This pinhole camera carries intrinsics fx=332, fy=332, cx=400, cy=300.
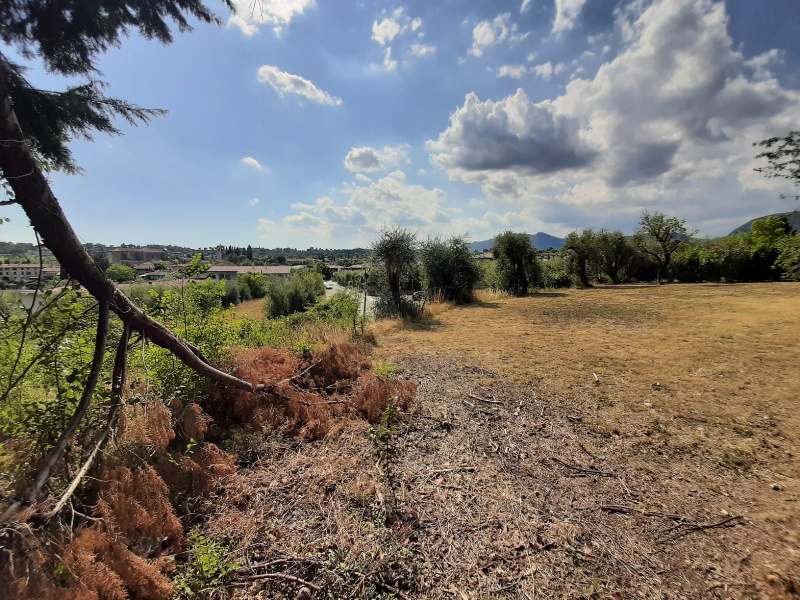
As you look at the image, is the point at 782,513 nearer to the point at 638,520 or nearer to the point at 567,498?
the point at 638,520

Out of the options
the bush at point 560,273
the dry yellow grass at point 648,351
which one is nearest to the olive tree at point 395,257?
the dry yellow grass at point 648,351

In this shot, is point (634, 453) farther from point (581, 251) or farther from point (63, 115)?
point (581, 251)

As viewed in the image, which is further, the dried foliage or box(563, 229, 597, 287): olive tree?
box(563, 229, 597, 287): olive tree

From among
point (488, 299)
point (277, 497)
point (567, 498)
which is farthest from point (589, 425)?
point (488, 299)

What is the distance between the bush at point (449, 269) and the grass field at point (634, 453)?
664 cm

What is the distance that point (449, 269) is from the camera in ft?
43.1

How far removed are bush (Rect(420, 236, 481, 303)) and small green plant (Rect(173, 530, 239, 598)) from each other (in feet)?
37.6

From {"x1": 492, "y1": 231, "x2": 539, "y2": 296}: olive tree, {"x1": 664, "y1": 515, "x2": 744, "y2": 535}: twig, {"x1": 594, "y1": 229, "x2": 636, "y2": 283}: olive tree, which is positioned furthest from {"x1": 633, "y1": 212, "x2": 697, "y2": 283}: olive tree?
{"x1": 664, "y1": 515, "x2": 744, "y2": 535}: twig

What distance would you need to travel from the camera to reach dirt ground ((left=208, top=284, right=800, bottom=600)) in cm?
170

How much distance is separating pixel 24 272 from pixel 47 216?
0.39m

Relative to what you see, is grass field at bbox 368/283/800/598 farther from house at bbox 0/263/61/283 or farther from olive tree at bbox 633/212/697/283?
olive tree at bbox 633/212/697/283

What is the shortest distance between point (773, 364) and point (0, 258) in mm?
8337

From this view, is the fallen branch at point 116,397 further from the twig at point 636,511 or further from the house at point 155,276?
the twig at point 636,511

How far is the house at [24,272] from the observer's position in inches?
62.4
